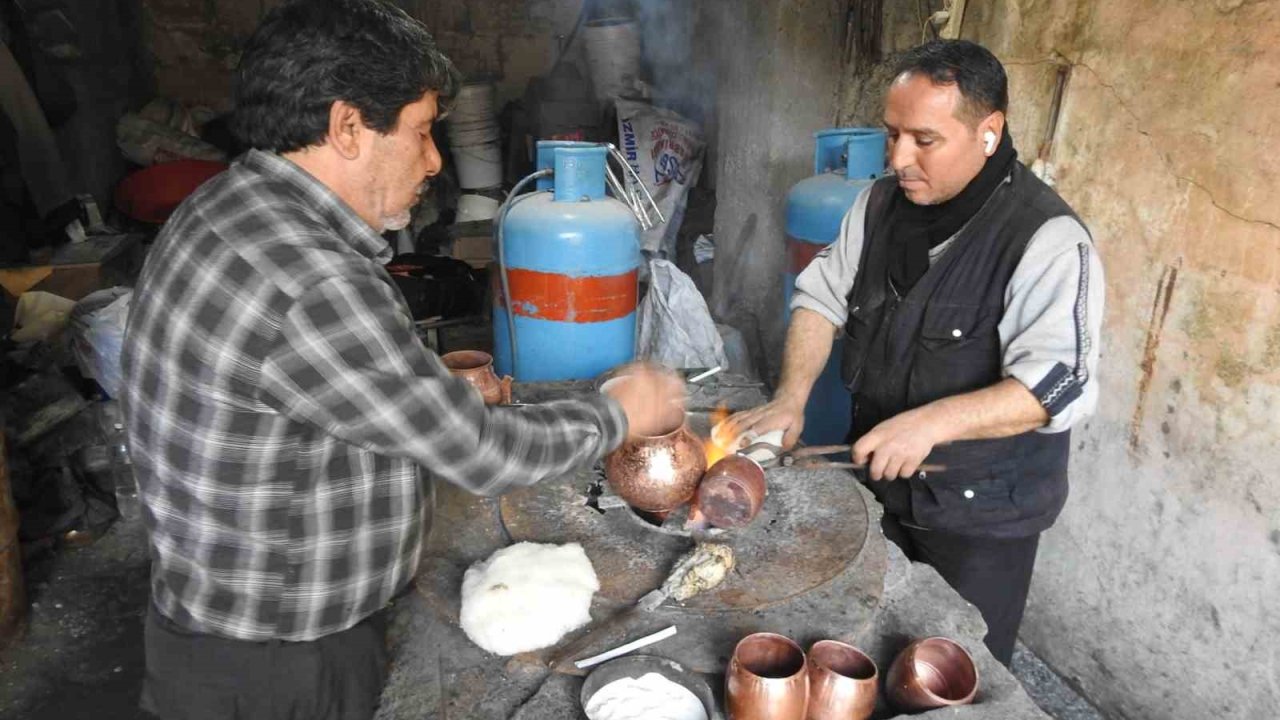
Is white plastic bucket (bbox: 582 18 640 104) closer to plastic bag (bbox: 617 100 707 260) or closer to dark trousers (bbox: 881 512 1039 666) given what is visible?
plastic bag (bbox: 617 100 707 260)

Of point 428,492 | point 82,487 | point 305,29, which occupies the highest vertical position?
point 305,29

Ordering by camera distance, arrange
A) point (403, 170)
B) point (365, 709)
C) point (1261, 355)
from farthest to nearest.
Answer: point (1261, 355) < point (365, 709) < point (403, 170)

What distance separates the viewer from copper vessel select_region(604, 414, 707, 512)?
204 cm

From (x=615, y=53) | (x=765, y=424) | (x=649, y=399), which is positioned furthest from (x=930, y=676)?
(x=615, y=53)

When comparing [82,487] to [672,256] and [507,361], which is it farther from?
[672,256]

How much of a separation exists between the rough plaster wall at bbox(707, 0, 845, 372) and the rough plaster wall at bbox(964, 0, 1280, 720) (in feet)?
5.19

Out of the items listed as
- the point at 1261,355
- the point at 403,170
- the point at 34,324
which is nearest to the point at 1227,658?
the point at 1261,355

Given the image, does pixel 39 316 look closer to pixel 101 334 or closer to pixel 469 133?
pixel 101 334

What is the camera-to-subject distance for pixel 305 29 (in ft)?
4.81

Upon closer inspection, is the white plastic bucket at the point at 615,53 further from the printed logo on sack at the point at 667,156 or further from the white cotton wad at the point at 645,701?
the white cotton wad at the point at 645,701

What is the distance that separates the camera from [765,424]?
8.08 feet

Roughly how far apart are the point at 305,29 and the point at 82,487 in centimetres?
A: 388

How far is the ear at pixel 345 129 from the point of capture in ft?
4.89

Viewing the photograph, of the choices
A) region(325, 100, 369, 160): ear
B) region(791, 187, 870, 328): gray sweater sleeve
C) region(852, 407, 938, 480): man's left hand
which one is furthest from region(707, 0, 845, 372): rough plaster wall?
region(325, 100, 369, 160): ear
